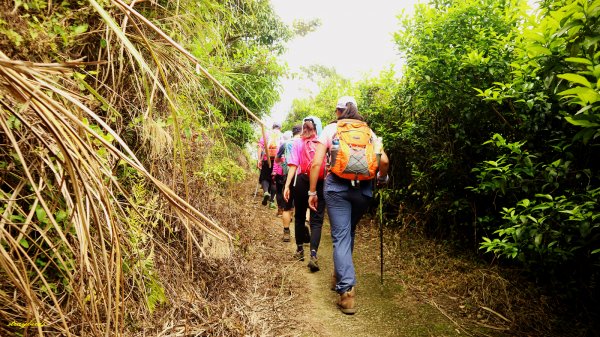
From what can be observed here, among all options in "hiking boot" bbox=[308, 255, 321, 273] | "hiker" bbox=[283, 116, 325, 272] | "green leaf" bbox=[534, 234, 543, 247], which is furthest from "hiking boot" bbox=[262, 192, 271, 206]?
"green leaf" bbox=[534, 234, 543, 247]

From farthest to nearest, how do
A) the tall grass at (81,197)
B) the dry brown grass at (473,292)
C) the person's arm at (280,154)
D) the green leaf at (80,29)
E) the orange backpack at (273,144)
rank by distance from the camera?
the orange backpack at (273,144) < the person's arm at (280,154) < the dry brown grass at (473,292) < the green leaf at (80,29) < the tall grass at (81,197)

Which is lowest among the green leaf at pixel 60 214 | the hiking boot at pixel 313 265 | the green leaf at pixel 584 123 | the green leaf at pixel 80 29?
the hiking boot at pixel 313 265

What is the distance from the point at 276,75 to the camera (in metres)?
6.21

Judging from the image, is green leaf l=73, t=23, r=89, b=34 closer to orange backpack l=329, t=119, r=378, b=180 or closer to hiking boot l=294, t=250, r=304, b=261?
orange backpack l=329, t=119, r=378, b=180

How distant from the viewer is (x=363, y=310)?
9.82ft

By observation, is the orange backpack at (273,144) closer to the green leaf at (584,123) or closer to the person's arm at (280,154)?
the person's arm at (280,154)

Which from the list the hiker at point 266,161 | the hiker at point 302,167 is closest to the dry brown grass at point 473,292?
the hiker at point 302,167

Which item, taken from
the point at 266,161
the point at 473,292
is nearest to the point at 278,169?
the point at 266,161

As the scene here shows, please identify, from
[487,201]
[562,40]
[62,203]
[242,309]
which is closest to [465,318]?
[487,201]

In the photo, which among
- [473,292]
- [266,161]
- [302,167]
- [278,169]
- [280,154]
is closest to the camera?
[473,292]

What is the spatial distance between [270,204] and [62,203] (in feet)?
20.7

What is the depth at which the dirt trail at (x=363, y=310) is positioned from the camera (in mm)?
2639

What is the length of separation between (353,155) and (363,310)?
1.47 meters

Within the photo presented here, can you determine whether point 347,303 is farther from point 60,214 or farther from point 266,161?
point 266,161
